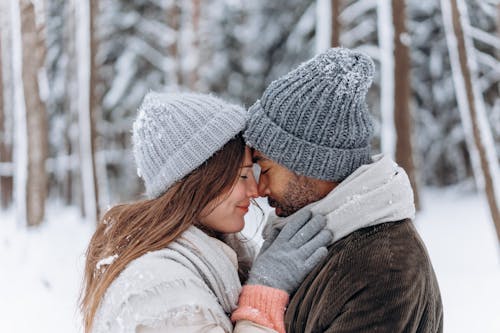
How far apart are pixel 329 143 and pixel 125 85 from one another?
65.6 ft

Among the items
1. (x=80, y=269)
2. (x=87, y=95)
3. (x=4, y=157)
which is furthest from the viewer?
(x=4, y=157)

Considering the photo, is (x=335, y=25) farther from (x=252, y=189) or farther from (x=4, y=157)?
(x=4, y=157)

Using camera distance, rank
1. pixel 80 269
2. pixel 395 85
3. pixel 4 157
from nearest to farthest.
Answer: pixel 80 269, pixel 395 85, pixel 4 157

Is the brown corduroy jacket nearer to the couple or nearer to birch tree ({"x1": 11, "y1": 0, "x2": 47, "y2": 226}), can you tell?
the couple

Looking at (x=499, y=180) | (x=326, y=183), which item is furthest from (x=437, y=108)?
(x=326, y=183)

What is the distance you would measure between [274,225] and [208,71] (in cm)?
1857

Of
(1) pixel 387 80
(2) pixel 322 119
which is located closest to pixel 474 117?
(1) pixel 387 80

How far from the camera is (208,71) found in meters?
21.0

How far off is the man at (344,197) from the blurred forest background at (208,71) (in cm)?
728

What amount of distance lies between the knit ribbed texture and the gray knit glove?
35mm

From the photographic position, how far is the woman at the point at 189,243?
244 cm

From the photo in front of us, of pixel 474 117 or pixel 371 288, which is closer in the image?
pixel 371 288

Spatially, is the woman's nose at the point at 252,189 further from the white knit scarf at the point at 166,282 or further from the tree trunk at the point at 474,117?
the tree trunk at the point at 474,117

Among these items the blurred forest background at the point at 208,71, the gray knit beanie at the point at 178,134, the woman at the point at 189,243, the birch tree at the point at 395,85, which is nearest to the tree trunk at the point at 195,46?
the blurred forest background at the point at 208,71
